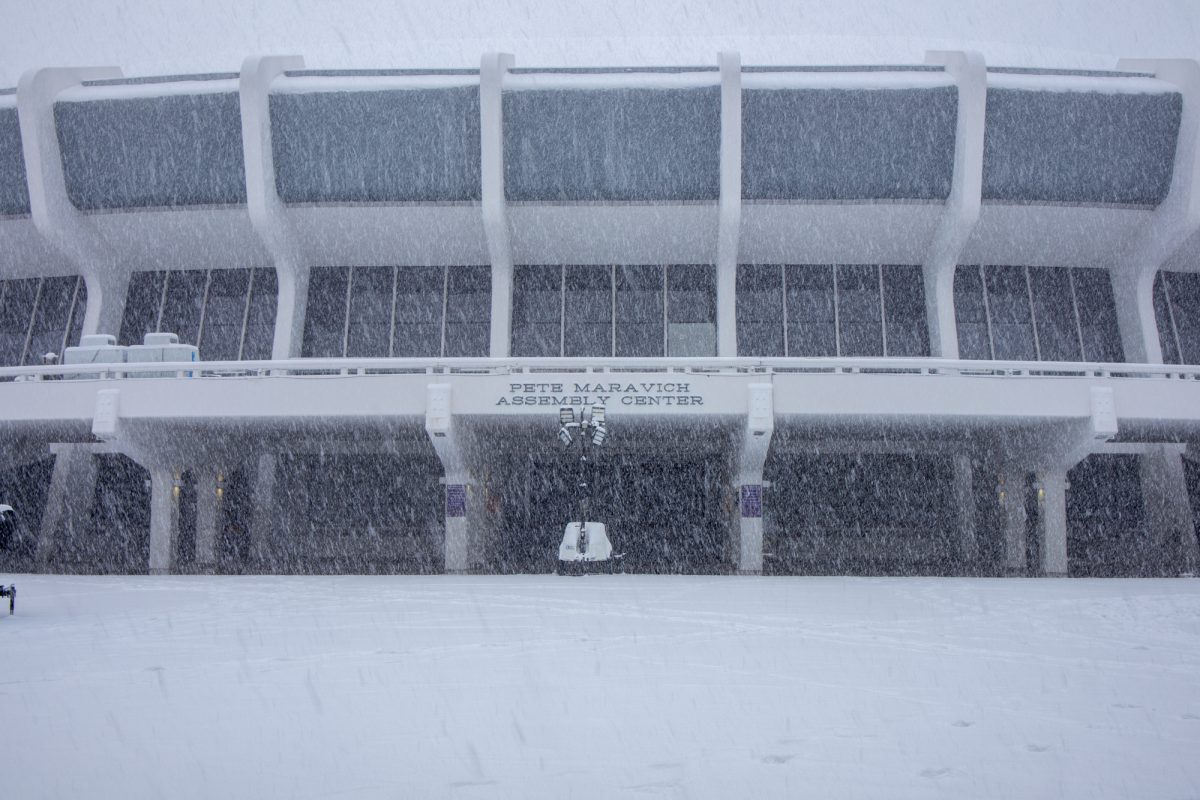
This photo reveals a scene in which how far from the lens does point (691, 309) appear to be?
3053cm

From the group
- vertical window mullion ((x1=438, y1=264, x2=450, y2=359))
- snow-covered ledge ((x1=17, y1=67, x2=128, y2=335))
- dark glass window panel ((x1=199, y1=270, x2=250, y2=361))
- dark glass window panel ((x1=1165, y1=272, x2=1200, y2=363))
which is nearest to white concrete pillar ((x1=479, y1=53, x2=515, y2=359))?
vertical window mullion ((x1=438, y1=264, x2=450, y2=359))

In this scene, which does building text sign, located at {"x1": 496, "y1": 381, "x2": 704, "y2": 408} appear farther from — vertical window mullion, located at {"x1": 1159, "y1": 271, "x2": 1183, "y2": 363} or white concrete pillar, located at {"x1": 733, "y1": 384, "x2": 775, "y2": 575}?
vertical window mullion, located at {"x1": 1159, "y1": 271, "x2": 1183, "y2": 363}

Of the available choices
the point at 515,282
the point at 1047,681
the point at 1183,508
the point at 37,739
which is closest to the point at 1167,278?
the point at 1183,508

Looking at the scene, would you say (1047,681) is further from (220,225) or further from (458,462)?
(220,225)

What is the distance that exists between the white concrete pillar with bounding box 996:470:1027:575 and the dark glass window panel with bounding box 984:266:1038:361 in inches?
204

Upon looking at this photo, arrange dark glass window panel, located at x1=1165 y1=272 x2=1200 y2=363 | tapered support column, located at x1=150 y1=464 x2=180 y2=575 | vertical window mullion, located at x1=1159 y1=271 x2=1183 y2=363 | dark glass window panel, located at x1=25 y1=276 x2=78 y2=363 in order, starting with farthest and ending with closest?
Result: dark glass window panel, located at x1=25 y1=276 x2=78 y2=363 < dark glass window panel, located at x1=1165 y1=272 x2=1200 y2=363 < vertical window mullion, located at x1=1159 y1=271 x2=1183 y2=363 < tapered support column, located at x1=150 y1=464 x2=180 y2=575

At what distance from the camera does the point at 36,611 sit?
12039 mm

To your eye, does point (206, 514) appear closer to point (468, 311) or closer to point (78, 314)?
point (468, 311)

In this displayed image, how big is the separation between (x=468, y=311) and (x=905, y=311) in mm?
13598

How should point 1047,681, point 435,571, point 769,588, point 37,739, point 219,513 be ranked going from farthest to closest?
point 219,513, point 435,571, point 769,588, point 1047,681, point 37,739

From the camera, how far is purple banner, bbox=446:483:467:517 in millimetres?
23672

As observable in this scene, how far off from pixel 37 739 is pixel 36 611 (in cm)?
836

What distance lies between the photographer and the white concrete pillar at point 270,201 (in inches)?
1057

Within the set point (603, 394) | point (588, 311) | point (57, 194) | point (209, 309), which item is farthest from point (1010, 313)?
point (57, 194)
